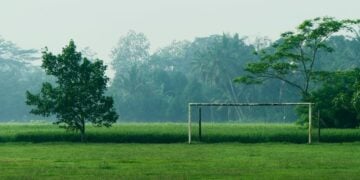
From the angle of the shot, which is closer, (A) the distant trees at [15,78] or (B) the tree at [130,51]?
(A) the distant trees at [15,78]

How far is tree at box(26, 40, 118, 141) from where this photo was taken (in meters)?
43.7

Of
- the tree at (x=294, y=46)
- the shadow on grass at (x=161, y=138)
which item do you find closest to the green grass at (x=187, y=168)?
the shadow on grass at (x=161, y=138)

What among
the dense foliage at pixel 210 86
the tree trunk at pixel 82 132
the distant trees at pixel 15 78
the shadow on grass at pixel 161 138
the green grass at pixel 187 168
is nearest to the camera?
the green grass at pixel 187 168

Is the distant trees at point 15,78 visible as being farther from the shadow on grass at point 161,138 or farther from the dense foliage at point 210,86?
the shadow on grass at point 161,138

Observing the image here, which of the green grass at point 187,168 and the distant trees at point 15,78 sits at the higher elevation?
the distant trees at point 15,78

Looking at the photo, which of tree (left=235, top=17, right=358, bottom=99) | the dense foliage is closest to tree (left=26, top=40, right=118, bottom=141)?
tree (left=235, top=17, right=358, bottom=99)

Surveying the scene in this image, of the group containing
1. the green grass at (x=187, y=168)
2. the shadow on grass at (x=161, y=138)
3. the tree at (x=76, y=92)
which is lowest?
the green grass at (x=187, y=168)

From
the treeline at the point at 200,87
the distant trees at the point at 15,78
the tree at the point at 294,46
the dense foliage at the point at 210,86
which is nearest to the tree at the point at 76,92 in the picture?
the tree at the point at 294,46

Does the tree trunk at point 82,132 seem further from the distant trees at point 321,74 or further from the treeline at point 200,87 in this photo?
the treeline at point 200,87

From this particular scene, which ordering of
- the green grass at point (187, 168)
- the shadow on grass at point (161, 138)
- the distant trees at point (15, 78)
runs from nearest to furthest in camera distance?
the green grass at point (187, 168) → the shadow on grass at point (161, 138) → the distant trees at point (15, 78)

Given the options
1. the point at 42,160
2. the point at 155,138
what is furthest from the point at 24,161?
the point at 155,138

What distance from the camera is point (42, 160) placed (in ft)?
84.7

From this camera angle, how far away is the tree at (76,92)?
4366 cm

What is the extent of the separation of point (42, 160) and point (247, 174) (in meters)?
8.41
